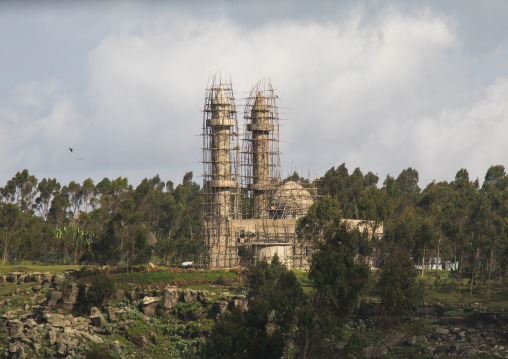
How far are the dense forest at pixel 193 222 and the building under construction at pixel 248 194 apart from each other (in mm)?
3470

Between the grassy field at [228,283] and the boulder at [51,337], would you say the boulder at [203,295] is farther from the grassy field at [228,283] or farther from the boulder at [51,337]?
→ the boulder at [51,337]

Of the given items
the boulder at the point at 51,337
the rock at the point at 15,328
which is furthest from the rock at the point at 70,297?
the boulder at the point at 51,337

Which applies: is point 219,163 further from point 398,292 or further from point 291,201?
point 398,292

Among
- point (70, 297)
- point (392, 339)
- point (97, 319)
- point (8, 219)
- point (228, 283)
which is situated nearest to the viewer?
point (392, 339)

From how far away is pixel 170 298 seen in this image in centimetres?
7244

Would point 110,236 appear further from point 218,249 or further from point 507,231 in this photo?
point 507,231

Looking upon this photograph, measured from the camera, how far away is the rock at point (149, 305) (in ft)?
233

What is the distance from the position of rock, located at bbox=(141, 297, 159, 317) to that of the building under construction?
81.3 ft

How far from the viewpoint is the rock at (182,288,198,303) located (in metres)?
72.6

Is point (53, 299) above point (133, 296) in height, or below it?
below

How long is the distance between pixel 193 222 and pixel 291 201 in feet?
88.6

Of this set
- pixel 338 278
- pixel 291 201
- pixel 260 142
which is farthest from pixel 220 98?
pixel 338 278

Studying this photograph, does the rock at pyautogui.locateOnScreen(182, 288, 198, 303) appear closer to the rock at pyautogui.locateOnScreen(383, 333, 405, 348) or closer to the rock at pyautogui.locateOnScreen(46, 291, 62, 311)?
the rock at pyautogui.locateOnScreen(46, 291, 62, 311)

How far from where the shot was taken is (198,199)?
15488 centimetres
